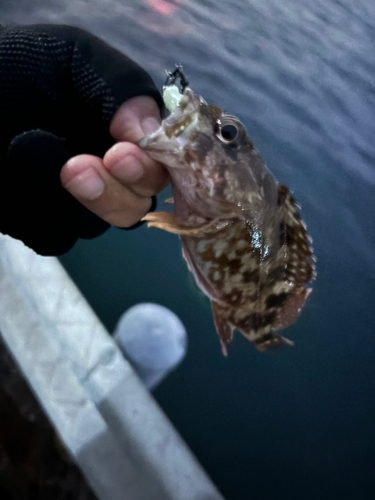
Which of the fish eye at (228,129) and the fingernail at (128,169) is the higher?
the fish eye at (228,129)

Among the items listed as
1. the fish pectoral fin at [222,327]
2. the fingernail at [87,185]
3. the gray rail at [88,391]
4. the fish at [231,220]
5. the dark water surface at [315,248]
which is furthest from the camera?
the dark water surface at [315,248]

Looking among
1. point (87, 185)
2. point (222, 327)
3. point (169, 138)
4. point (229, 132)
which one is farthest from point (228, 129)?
point (222, 327)

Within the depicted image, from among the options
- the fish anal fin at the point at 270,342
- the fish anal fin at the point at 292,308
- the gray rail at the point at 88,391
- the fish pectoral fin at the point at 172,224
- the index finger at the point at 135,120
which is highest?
the index finger at the point at 135,120

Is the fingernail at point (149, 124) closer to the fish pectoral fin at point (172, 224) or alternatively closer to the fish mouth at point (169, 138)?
the fish mouth at point (169, 138)

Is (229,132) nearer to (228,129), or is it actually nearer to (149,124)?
(228,129)

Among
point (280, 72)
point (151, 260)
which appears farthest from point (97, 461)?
point (280, 72)

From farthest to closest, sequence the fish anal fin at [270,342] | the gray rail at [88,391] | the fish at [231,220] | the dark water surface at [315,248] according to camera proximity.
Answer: the dark water surface at [315,248]
the gray rail at [88,391]
the fish anal fin at [270,342]
the fish at [231,220]

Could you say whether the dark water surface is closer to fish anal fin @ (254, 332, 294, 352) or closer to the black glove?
fish anal fin @ (254, 332, 294, 352)

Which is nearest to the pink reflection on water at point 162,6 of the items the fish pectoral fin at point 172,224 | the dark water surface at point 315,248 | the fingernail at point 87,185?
the dark water surface at point 315,248
